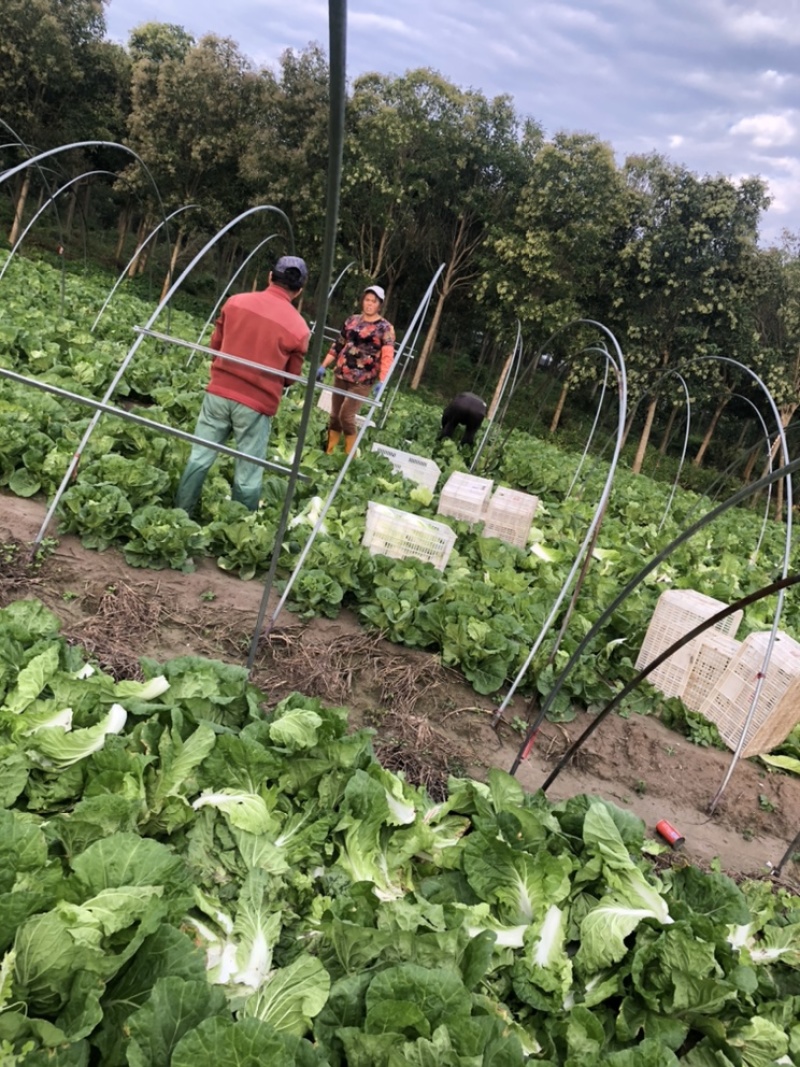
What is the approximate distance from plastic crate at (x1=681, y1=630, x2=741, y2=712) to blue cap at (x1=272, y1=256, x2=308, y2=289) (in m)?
3.87

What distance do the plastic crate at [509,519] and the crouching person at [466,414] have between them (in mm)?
3320

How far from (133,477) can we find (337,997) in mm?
3922

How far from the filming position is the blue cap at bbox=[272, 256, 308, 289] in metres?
4.73

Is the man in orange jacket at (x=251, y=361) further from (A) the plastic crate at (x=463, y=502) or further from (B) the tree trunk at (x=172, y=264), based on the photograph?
(B) the tree trunk at (x=172, y=264)

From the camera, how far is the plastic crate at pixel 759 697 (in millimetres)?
4395

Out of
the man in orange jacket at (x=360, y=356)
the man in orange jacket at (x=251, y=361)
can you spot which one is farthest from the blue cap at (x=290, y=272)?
the man in orange jacket at (x=360, y=356)

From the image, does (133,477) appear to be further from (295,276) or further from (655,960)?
(655,960)

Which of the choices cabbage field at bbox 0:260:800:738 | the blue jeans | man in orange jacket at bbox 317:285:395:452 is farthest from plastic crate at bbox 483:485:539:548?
the blue jeans

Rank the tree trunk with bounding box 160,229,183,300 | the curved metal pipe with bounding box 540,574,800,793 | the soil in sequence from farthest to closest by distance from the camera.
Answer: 1. the tree trunk with bounding box 160,229,183,300
2. the soil
3. the curved metal pipe with bounding box 540,574,800,793

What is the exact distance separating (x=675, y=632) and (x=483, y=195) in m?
19.5

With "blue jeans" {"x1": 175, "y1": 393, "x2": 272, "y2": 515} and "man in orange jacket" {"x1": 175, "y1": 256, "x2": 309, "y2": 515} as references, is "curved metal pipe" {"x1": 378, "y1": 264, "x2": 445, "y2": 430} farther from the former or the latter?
"blue jeans" {"x1": 175, "y1": 393, "x2": 272, "y2": 515}

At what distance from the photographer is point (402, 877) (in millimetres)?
2545

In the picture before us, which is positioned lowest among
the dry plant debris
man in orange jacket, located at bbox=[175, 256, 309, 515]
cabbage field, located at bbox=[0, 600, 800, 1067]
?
the dry plant debris

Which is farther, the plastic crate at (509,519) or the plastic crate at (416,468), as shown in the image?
the plastic crate at (416,468)
